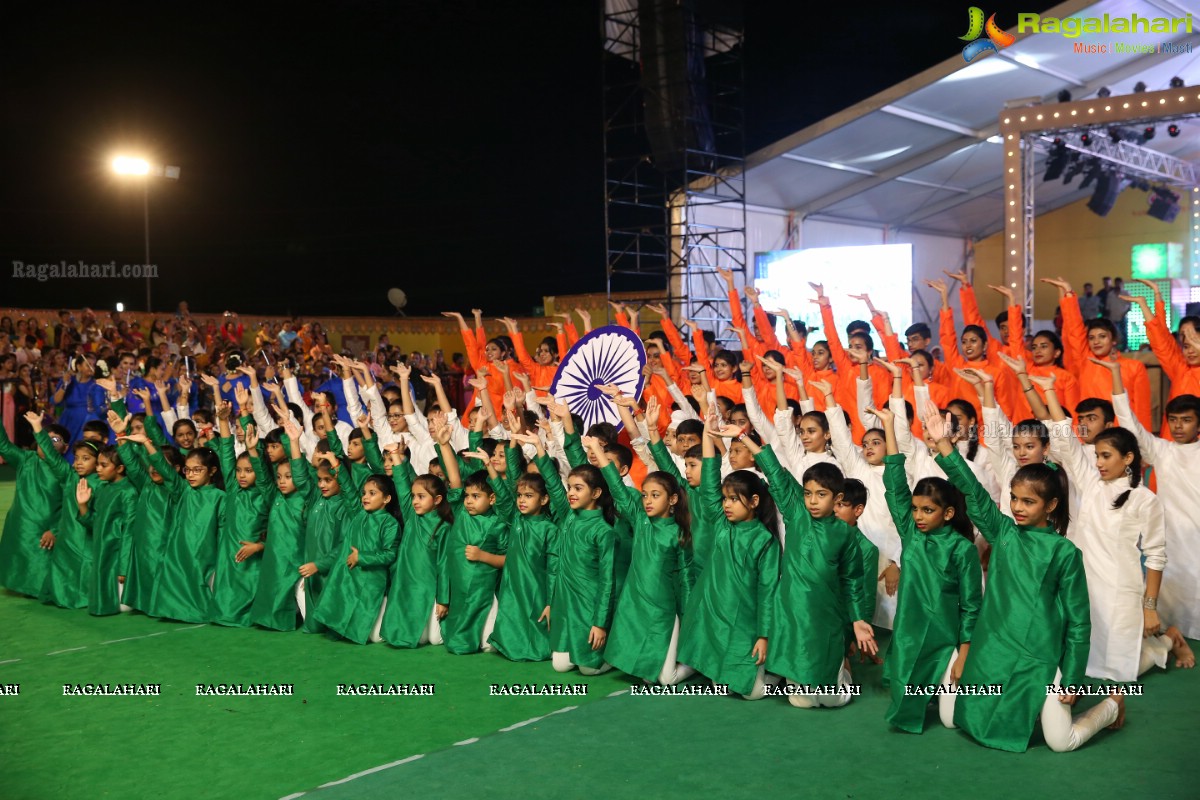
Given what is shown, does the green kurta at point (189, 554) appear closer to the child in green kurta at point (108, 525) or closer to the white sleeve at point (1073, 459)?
the child in green kurta at point (108, 525)

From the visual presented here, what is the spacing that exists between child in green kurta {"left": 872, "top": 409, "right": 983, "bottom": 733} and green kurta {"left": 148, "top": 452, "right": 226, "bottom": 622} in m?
3.96

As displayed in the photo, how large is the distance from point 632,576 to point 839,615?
99 centimetres

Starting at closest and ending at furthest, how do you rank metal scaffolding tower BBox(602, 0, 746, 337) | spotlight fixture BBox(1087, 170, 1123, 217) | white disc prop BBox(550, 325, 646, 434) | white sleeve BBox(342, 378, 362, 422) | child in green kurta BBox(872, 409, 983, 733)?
1. child in green kurta BBox(872, 409, 983, 733)
2. white disc prop BBox(550, 325, 646, 434)
3. white sleeve BBox(342, 378, 362, 422)
4. metal scaffolding tower BBox(602, 0, 746, 337)
5. spotlight fixture BBox(1087, 170, 1123, 217)

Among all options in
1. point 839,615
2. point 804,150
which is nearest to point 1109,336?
point 839,615

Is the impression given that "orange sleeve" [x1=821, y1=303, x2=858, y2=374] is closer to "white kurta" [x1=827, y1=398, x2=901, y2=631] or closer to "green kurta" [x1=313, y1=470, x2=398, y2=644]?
"white kurta" [x1=827, y1=398, x2=901, y2=631]

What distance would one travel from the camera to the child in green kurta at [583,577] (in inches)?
197

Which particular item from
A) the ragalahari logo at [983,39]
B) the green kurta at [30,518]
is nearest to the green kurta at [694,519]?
the green kurta at [30,518]

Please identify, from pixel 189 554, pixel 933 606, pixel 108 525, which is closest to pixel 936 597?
pixel 933 606

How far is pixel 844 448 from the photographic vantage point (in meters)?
5.42

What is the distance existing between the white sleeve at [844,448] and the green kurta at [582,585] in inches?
48.0

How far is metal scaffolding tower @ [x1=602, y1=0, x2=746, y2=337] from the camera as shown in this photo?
12.5 metres

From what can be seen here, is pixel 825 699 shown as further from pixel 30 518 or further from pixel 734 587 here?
pixel 30 518

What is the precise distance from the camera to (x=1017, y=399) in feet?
23.9

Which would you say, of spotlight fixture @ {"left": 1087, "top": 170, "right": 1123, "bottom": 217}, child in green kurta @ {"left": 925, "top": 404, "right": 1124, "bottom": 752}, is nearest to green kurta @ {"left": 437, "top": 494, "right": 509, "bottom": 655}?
child in green kurta @ {"left": 925, "top": 404, "right": 1124, "bottom": 752}
